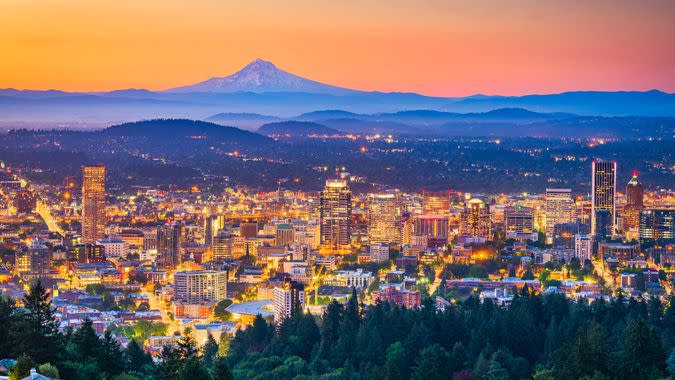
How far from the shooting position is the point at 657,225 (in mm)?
50781

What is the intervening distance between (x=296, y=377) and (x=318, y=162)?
203ft

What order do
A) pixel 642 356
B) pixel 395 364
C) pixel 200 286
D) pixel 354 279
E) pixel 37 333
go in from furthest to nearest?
pixel 354 279
pixel 200 286
pixel 395 364
pixel 642 356
pixel 37 333

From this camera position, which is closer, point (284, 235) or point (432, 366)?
point (432, 366)

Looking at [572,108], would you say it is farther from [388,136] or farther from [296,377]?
[296,377]

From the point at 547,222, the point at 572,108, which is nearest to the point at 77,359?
the point at 547,222

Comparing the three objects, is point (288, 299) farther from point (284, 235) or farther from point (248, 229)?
point (248, 229)

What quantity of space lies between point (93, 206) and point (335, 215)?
9.97 metres

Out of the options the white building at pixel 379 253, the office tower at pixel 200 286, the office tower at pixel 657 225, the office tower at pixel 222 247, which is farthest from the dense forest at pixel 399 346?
the office tower at pixel 657 225

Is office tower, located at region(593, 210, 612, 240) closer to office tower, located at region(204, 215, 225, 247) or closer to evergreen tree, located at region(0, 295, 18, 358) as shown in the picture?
office tower, located at region(204, 215, 225, 247)

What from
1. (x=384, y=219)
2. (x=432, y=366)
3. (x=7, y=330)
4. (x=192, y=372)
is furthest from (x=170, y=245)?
(x=192, y=372)

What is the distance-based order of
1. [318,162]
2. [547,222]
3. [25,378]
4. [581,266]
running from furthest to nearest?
[318,162]
[547,222]
[581,266]
[25,378]

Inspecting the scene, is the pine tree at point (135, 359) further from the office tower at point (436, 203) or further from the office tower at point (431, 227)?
the office tower at point (436, 203)

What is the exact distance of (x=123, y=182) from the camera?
7312 cm

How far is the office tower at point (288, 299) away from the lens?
101ft
